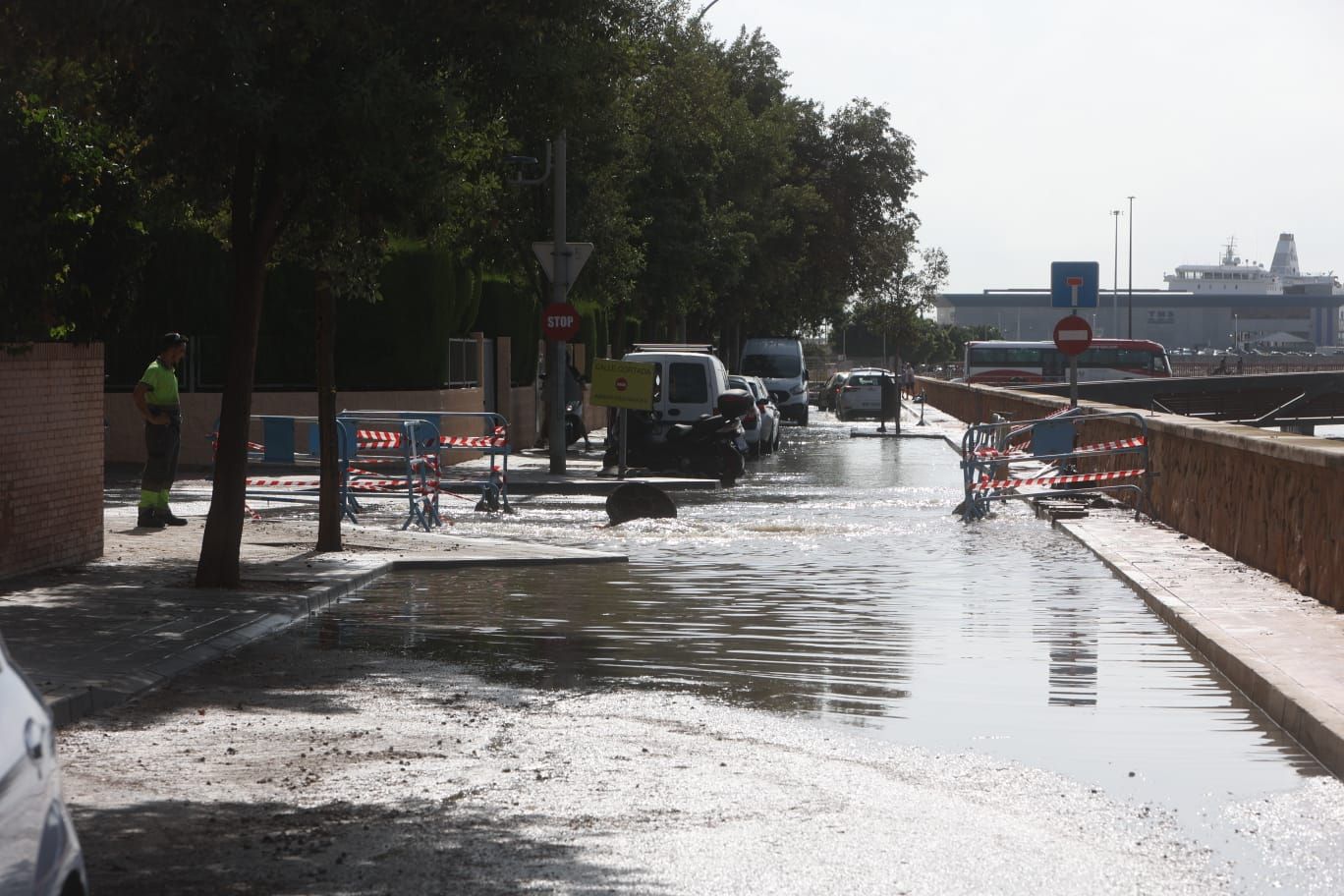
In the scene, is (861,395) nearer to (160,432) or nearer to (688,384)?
(688,384)

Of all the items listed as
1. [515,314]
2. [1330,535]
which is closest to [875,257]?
[515,314]

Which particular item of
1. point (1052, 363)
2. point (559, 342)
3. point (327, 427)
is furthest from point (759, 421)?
point (1052, 363)

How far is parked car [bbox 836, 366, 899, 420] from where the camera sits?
66.9 m

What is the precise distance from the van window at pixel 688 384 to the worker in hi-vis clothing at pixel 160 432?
14.3 m

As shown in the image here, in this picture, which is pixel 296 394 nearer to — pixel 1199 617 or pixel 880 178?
pixel 1199 617

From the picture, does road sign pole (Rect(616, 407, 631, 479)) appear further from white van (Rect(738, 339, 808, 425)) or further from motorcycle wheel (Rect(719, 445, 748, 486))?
white van (Rect(738, 339, 808, 425))

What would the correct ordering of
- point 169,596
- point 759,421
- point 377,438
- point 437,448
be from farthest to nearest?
1. point 759,421
2. point 377,438
3. point 437,448
4. point 169,596

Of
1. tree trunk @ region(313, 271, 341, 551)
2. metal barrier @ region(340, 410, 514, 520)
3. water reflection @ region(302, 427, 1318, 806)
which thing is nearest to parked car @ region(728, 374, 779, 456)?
metal barrier @ region(340, 410, 514, 520)

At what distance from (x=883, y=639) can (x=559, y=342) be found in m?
19.0

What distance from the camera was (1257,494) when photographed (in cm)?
1627

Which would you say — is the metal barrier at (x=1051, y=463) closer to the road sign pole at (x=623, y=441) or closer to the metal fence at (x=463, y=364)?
the road sign pole at (x=623, y=441)

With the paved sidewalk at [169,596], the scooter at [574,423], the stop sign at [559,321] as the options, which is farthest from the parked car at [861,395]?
the paved sidewalk at [169,596]

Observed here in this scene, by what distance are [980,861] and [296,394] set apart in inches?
1131

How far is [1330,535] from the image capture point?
13562 millimetres
